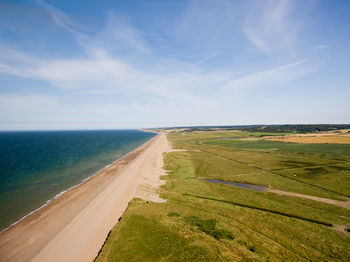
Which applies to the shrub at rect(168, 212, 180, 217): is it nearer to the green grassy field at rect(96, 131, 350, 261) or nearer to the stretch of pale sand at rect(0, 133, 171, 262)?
the green grassy field at rect(96, 131, 350, 261)

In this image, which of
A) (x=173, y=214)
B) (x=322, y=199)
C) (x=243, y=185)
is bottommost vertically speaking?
(x=243, y=185)

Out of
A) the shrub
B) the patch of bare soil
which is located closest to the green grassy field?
the shrub

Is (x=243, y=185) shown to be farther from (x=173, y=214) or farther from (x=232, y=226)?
A: (x=173, y=214)

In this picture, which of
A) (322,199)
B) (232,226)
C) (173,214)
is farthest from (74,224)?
(322,199)

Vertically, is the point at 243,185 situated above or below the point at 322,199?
below

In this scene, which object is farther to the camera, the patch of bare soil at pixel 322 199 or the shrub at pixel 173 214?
the patch of bare soil at pixel 322 199

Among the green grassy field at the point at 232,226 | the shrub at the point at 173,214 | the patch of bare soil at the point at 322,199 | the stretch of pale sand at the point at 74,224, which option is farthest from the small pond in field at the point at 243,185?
the shrub at the point at 173,214

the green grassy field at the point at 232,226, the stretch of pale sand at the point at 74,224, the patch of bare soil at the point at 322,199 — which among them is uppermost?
the green grassy field at the point at 232,226

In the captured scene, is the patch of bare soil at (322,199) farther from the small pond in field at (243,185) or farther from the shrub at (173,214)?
the shrub at (173,214)

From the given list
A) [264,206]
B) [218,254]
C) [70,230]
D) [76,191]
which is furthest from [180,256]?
[76,191]
